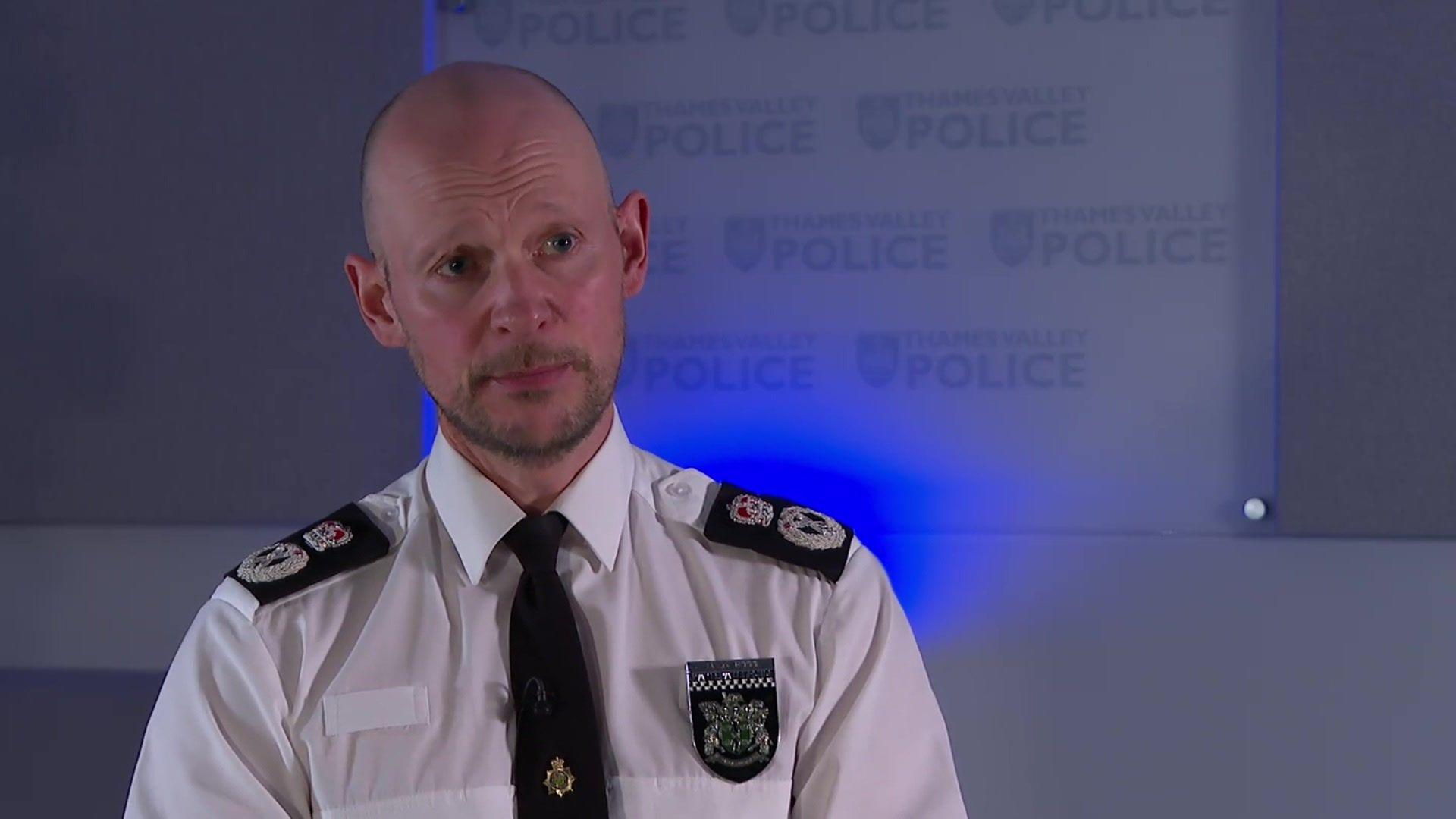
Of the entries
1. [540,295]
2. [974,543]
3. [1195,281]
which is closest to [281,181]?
[540,295]

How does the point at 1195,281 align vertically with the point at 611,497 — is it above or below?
above

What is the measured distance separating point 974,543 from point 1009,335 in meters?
0.30

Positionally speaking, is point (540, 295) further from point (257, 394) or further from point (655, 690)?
point (257, 394)

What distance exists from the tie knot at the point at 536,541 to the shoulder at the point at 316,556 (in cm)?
15

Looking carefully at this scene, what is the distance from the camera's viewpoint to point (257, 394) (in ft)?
6.90

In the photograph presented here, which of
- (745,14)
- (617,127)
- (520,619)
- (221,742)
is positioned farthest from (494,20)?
(221,742)

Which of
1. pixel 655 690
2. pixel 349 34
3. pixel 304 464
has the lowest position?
pixel 655 690

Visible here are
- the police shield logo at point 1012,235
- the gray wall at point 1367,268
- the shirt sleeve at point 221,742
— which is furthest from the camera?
the police shield logo at point 1012,235

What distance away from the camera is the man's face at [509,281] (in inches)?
48.9

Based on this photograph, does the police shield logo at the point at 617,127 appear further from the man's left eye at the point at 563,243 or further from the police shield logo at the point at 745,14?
the man's left eye at the point at 563,243

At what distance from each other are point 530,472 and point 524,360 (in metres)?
0.14

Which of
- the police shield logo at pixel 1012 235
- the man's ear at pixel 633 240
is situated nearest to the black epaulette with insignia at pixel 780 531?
the man's ear at pixel 633 240

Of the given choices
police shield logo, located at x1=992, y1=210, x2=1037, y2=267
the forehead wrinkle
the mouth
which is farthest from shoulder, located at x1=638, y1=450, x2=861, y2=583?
police shield logo, located at x1=992, y1=210, x2=1037, y2=267

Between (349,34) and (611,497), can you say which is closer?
(611,497)
